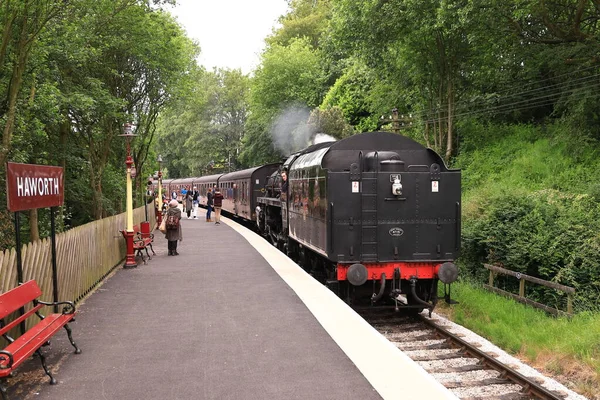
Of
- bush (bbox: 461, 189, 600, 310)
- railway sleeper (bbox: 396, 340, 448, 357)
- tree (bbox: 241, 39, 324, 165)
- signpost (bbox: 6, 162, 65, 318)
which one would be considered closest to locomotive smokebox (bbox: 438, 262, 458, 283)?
railway sleeper (bbox: 396, 340, 448, 357)

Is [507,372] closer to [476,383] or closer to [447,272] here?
[476,383]

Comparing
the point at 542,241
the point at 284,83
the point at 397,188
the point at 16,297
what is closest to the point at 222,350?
the point at 16,297

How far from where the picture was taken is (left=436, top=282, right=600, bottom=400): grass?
7562 mm

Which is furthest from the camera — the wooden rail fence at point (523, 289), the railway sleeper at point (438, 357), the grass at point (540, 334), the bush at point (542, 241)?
the bush at point (542, 241)

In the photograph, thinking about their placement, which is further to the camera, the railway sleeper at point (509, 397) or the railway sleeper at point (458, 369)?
the railway sleeper at point (458, 369)

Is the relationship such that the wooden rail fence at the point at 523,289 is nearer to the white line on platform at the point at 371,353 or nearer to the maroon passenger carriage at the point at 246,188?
the white line on platform at the point at 371,353

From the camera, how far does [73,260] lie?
8836 mm

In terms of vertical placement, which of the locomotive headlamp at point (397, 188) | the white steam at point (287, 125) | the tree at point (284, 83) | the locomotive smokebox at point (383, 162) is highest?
the tree at point (284, 83)

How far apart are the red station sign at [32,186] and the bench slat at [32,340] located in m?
1.24

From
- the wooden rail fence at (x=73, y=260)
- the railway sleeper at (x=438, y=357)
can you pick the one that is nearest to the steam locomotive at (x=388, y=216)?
the railway sleeper at (x=438, y=357)

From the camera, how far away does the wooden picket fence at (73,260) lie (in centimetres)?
648

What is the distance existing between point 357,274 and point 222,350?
131 inches

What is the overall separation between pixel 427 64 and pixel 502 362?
20074mm

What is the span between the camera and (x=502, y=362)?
25.6ft
